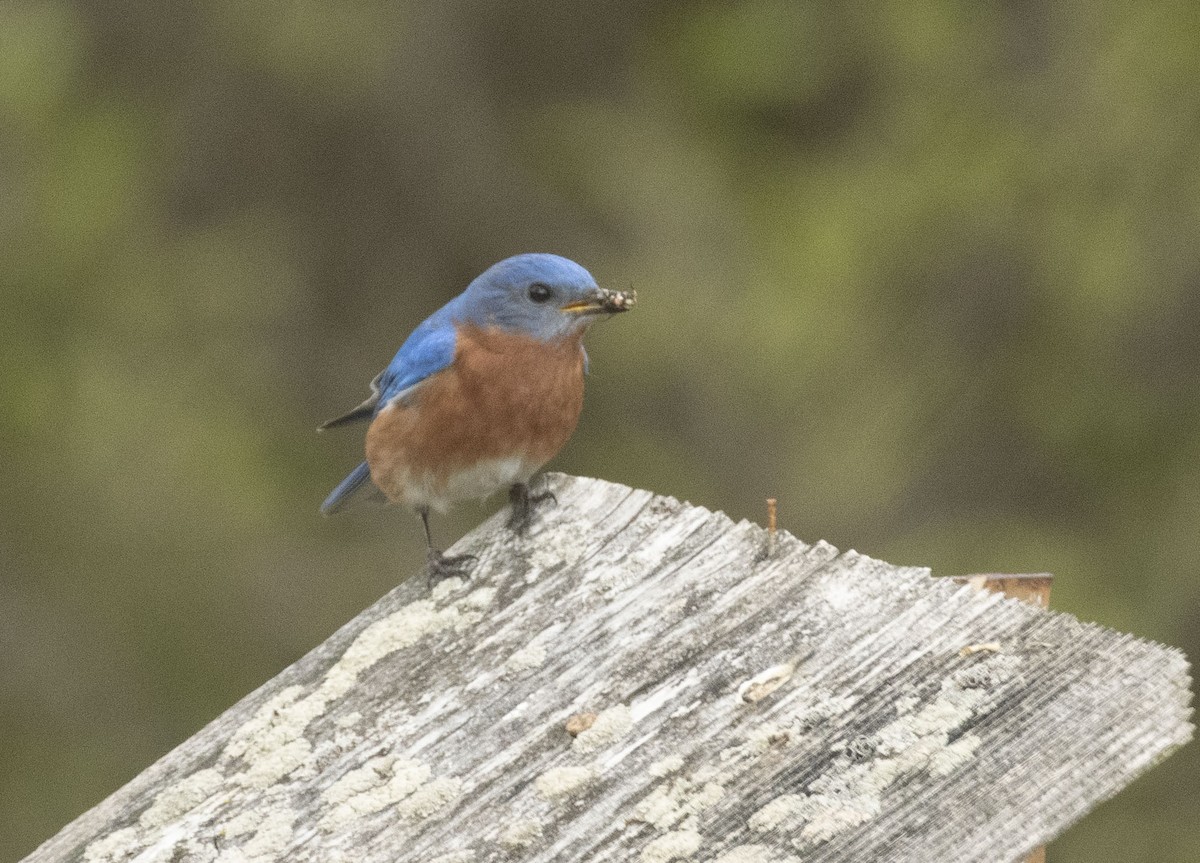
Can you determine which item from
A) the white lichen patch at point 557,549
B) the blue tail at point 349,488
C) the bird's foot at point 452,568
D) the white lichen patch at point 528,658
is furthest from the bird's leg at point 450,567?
the blue tail at point 349,488

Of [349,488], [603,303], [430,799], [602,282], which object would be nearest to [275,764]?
[430,799]

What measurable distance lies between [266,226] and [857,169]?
105 inches

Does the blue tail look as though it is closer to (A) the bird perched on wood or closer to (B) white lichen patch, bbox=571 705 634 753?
(A) the bird perched on wood

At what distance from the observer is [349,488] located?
5.22 metres

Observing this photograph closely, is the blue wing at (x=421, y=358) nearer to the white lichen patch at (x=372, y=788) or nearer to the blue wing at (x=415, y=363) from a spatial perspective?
the blue wing at (x=415, y=363)

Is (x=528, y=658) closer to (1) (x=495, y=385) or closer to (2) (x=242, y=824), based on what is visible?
(2) (x=242, y=824)

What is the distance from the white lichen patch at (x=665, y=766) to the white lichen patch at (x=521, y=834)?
160 mm

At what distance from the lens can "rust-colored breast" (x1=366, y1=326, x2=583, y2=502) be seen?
400 centimetres

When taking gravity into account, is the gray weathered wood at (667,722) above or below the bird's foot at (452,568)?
below

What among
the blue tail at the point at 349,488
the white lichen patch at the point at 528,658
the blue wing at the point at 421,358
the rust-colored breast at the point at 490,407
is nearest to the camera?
the white lichen patch at the point at 528,658

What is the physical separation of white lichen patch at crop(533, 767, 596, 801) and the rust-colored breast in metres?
1.75

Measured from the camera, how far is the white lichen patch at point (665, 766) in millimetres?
2193

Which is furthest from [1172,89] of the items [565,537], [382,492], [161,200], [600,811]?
[600,811]

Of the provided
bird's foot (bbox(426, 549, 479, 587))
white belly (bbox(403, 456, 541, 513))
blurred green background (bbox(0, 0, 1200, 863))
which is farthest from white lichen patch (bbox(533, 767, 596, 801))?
blurred green background (bbox(0, 0, 1200, 863))
